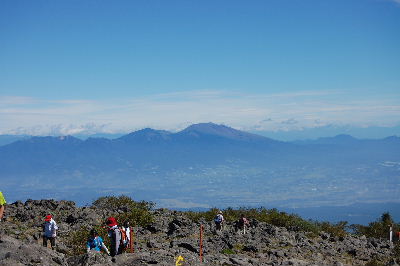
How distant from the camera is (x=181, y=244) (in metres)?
25.0

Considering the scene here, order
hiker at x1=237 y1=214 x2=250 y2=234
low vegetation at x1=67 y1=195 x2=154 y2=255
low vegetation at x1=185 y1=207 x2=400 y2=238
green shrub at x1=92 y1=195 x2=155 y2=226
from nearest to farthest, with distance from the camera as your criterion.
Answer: low vegetation at x1=67 y1=195 x2=154 y2=255, hiker at x1=237 y1=214 x2=250 y2=234, green shrub at x1=92 y1=195 x2=155 y2=226, low vegetation at x1=185 y1=207 x2=400 y2=238

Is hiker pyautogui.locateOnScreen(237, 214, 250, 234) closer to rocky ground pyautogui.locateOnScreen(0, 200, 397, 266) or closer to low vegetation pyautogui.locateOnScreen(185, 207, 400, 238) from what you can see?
rocky ground pyautogui.locateOnScreen(0, 200, 397, 266)

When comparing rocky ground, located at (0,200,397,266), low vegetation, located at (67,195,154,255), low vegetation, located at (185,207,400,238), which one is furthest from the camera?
low vegetation, located at (185,207,400,238)

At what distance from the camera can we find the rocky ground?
54.9ft

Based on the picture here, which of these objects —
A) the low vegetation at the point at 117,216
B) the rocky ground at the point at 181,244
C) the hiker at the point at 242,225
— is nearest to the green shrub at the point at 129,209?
the low vegetation at the point at 117,216

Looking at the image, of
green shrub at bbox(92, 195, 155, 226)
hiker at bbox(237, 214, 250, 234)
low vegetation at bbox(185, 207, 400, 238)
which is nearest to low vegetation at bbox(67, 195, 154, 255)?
green shrub at bbox(92, 195, 155, 226)

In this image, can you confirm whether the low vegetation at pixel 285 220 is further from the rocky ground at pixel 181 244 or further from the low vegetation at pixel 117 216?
the low vegetation at pixel 117 216

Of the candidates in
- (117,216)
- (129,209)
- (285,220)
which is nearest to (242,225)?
(285,220)

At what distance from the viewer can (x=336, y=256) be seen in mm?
26562

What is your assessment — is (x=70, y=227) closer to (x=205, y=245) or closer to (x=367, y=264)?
(x=205, y=245)

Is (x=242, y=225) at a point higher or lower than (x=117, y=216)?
lower

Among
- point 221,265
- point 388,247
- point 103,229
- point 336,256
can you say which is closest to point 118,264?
point 221,265

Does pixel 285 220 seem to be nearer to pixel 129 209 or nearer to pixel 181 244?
pixel 129 209

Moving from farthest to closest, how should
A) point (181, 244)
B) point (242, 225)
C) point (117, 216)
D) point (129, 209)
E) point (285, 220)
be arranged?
point (129, 209)
point (285, 220)
point (117, 216)
point (242, 225)
point (181, 244)
